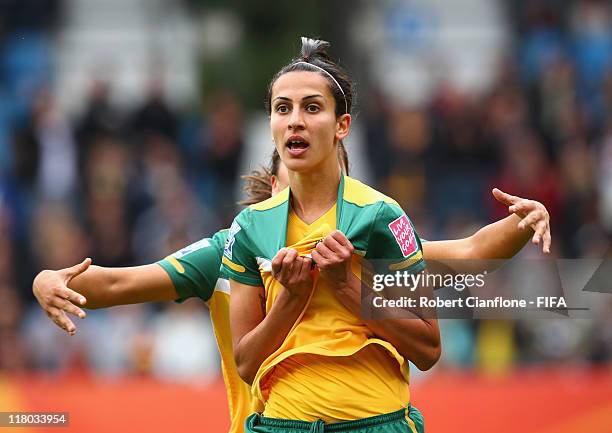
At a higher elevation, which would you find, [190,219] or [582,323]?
[190,219]

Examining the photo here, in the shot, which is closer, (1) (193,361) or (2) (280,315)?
(2) (280,315)

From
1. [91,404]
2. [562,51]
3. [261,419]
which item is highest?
[562,51]

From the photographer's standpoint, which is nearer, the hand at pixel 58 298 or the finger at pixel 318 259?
the finger at pixel 318 259

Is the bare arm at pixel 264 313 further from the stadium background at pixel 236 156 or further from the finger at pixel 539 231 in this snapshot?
the stadium background at pixel 236 156

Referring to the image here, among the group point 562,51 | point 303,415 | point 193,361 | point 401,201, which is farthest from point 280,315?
point 562,51

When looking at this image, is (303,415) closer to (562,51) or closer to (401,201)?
(401,201)

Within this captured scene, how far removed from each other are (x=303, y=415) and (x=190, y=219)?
6833 millimetres

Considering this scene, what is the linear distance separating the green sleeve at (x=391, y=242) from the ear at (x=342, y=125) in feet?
1.15

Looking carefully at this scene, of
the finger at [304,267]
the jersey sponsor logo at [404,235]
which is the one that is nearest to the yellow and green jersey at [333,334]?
the jersey sponsor logo at [404,235]

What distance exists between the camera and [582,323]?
974 centimetres

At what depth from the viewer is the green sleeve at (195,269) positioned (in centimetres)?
473

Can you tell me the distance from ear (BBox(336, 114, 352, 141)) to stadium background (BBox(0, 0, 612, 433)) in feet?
12.2

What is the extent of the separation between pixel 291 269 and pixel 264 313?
1.10 ft

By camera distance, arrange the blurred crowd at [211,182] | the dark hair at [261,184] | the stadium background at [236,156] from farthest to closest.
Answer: the blurred crowd at [211,182], the stadium background at [236,156], the dark hair at [261,184]
